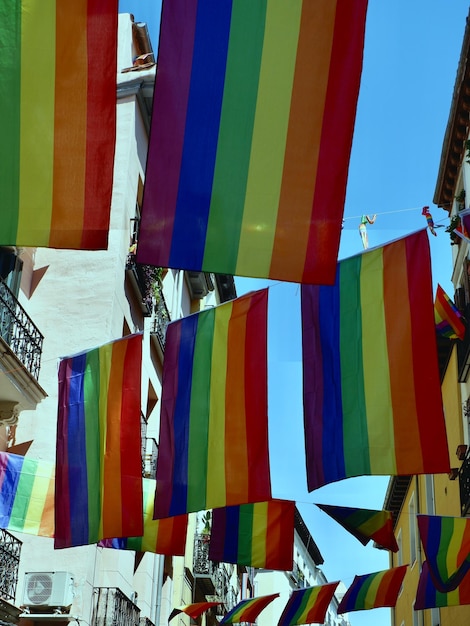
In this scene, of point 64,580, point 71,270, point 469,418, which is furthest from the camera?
point 469,418

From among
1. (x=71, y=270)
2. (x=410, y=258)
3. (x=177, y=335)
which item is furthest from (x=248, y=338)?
(x=71, y=270)

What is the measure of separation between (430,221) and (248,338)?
447 cm

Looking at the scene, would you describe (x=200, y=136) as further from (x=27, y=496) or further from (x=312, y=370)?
(x=27, y=496)

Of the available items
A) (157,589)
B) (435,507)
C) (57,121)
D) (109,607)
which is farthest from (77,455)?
(435,507)

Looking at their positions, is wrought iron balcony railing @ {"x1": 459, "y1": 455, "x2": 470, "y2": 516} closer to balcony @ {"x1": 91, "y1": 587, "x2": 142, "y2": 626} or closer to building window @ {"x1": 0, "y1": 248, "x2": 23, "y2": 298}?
balcony @ {"x1": 91, "y1": 587, "x2": 142, "y2": 626}

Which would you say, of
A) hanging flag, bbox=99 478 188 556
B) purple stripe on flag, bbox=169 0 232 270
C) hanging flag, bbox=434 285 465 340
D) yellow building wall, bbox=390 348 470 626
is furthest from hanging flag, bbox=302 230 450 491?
yellow building wall, bbox=390 348 470 626

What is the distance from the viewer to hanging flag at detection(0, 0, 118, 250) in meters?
6.97

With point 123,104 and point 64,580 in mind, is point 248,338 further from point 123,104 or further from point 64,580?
point 123,104

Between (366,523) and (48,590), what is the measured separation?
4903 mm

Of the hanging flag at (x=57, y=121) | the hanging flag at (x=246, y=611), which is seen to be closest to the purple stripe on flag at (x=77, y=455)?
the hanging flag at (x=57, y=121)

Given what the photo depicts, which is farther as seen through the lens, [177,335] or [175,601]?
[175,601]

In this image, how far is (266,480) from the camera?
35.8 feet

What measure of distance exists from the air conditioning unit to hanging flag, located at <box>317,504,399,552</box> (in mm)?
4137

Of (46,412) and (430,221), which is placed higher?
(430,221)
